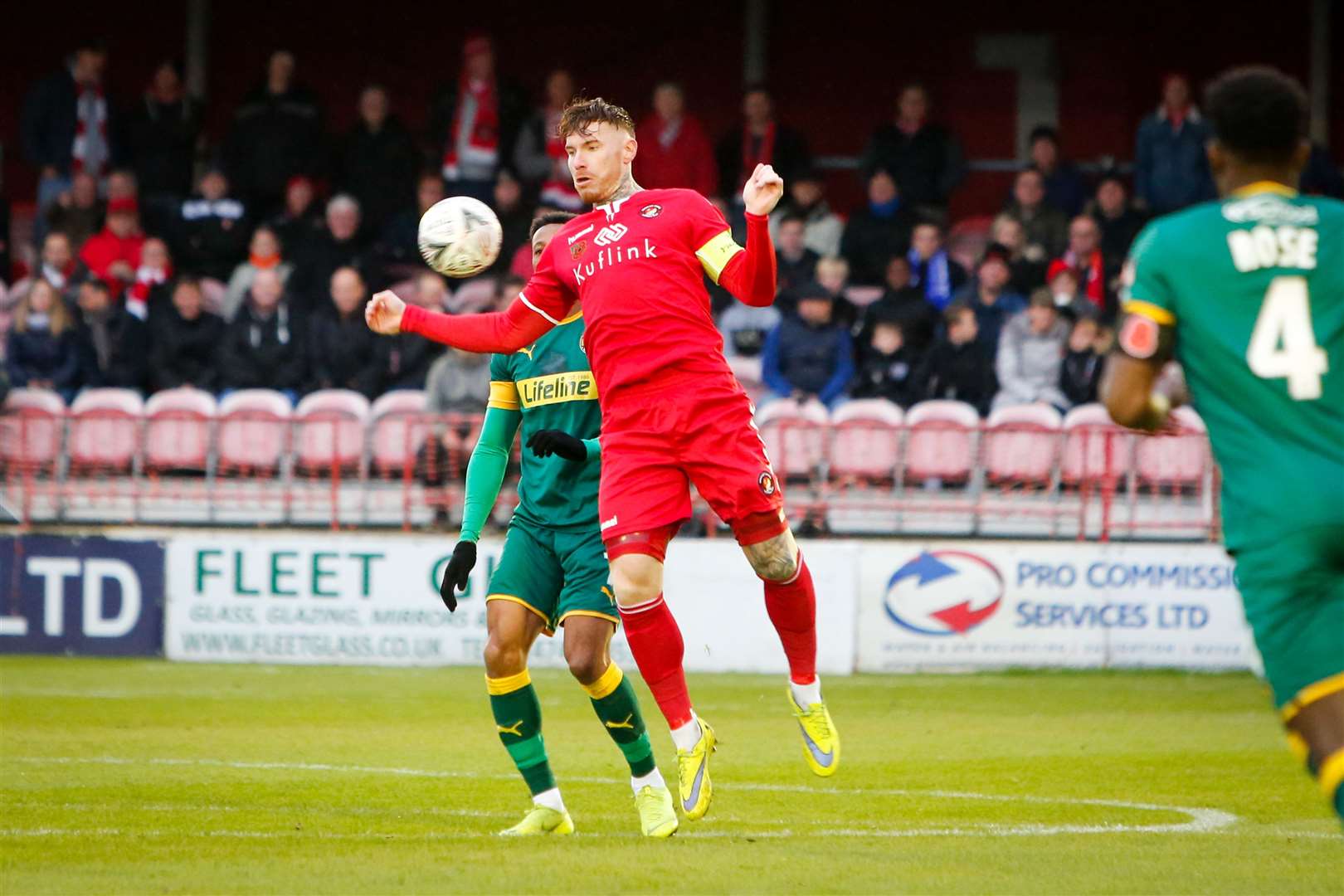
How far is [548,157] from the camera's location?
808 inches

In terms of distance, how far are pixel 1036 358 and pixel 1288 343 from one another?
12601mm

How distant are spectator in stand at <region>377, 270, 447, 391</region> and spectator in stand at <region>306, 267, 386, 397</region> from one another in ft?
0.21

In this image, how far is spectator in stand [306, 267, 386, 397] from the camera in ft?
59.6

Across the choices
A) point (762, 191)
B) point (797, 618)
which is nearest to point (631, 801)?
point (797, 618)

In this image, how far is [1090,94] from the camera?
77.9ft

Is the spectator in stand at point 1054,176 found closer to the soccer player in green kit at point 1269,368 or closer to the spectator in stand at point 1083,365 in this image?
the spectator in stand at point 1083,365

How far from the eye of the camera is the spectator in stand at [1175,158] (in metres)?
19.2

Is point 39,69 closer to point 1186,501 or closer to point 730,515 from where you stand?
point 1186,501

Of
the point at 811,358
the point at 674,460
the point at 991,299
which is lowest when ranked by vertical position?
the point at 674,460

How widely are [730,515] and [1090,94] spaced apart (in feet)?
57.7

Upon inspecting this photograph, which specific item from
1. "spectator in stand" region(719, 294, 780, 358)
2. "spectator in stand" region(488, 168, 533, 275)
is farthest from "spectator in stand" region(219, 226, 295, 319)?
"spectator in stand" region(719, 294, 780, 358)

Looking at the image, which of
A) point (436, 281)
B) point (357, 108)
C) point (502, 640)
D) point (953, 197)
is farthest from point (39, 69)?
point (502, 640)

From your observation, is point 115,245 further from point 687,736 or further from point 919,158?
point 687,736

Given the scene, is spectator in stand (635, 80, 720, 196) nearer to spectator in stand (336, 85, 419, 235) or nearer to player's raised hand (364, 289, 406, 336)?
spectator in stand (336, 85, 419, 235)
